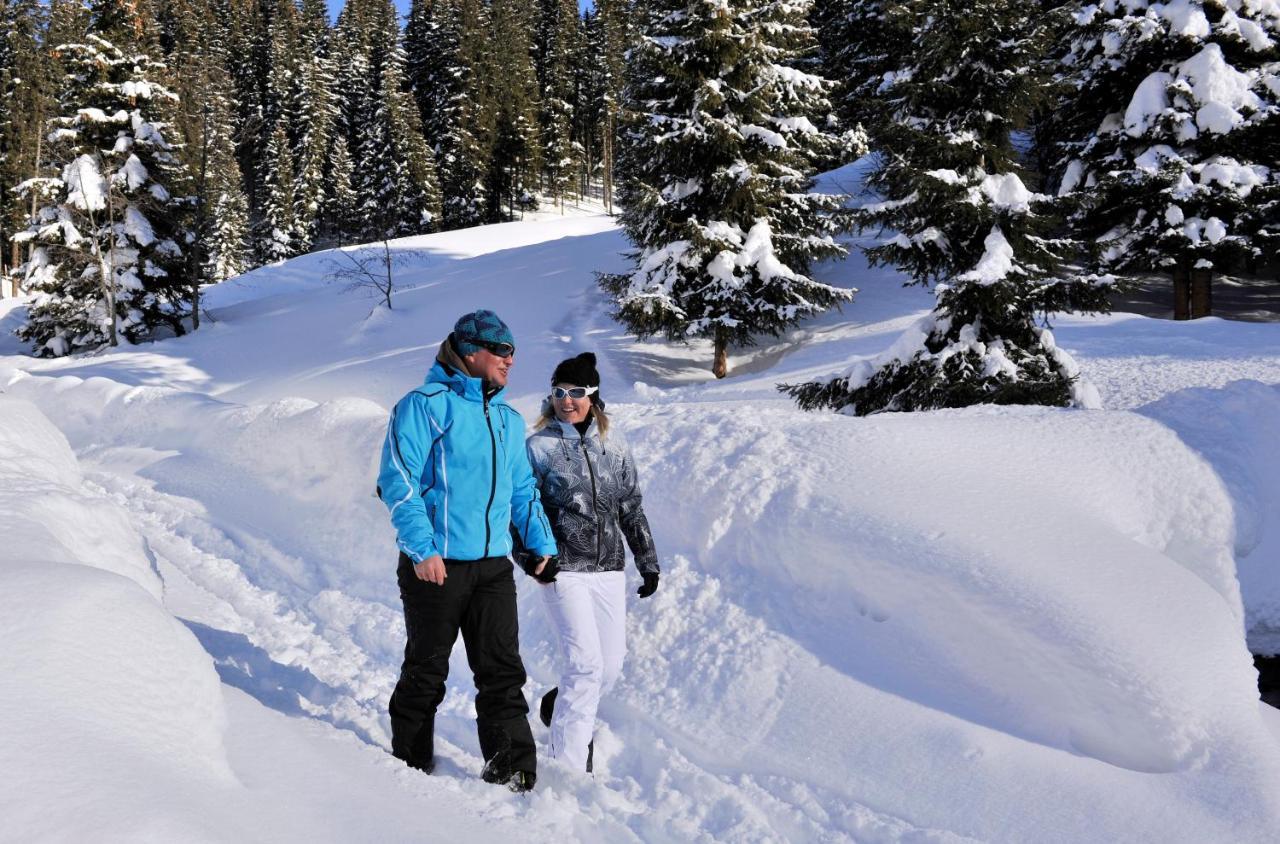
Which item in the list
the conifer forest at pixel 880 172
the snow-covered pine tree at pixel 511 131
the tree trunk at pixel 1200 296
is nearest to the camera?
the conifer forest at pixel 880 172

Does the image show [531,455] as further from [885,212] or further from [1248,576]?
[885,212]

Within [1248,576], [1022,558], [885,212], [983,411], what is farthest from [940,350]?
[1022,558]

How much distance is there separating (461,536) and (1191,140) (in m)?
17.0

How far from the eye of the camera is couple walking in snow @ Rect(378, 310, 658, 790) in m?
A: 3.22

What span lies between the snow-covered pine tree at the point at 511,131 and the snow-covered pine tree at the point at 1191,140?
133 ft

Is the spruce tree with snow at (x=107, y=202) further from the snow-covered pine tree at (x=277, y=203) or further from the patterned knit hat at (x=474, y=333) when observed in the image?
the snow-covered pine tree at (x=277, y=203)

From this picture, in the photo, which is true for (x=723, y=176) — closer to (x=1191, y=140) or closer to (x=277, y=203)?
(x=1191, y=140)

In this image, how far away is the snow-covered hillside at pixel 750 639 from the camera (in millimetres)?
2719

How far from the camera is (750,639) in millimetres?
5117

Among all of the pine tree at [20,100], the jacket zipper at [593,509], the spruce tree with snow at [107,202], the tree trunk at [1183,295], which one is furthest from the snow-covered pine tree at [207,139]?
the tree trunk at [1183,295]

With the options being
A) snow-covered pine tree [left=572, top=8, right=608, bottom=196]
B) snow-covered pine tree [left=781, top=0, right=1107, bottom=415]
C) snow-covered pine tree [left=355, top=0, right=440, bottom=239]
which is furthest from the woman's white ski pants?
snow-covered pine tree [left=572, top=8, right=608, bottom=196]

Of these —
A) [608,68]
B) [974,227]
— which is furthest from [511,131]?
[974,227]

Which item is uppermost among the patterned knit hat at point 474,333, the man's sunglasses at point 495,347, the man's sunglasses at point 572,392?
the patterned knit hat at point 474,333

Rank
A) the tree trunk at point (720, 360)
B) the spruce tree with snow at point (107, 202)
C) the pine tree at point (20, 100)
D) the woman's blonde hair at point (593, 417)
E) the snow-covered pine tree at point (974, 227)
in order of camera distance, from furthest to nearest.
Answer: the pine tree at point (20, 100) < the spruce tree with snow at point (107, 202) < the tree trunk at point (720, 360) < the snow-covered pine tree at point (974, 227) < the woman's blonde hair at point (593, 417)
